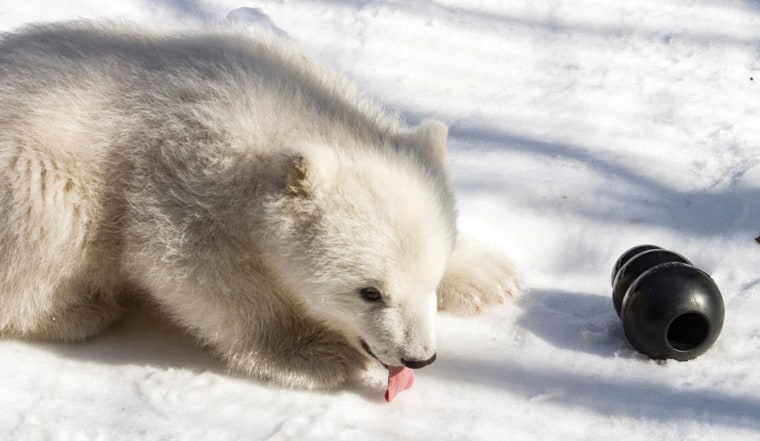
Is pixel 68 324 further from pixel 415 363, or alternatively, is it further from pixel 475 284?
pixel 475 284

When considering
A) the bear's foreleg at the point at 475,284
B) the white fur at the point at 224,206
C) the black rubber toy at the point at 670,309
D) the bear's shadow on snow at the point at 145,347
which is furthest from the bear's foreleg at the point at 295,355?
the black rubber toy at the point at 670,309

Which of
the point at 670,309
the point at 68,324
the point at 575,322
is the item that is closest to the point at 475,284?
the point at 575,322

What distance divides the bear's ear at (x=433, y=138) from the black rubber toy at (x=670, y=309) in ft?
3.34

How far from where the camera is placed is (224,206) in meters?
3.97

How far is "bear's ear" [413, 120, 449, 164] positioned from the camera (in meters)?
4.33

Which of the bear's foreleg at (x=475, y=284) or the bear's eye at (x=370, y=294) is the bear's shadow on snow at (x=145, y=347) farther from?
the bear's foreleg at (x=475, y=284)

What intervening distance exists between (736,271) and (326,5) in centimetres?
353

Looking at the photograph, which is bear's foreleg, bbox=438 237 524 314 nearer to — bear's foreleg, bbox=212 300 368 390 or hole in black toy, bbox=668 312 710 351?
bear's foreleg, bbox=212 300 368 390

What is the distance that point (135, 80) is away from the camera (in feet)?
13.9

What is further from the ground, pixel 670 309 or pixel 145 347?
pixel 670 309

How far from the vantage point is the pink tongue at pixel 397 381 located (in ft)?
13.1

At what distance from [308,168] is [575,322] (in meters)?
1.58

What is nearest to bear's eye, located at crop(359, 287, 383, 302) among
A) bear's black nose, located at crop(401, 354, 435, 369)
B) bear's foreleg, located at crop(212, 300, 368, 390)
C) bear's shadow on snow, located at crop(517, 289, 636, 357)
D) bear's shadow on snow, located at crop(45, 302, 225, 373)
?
bear's black nose, located at crop(401, 354, 435, 369)

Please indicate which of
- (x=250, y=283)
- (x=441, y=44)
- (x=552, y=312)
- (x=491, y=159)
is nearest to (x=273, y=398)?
(x=250, y=283)
